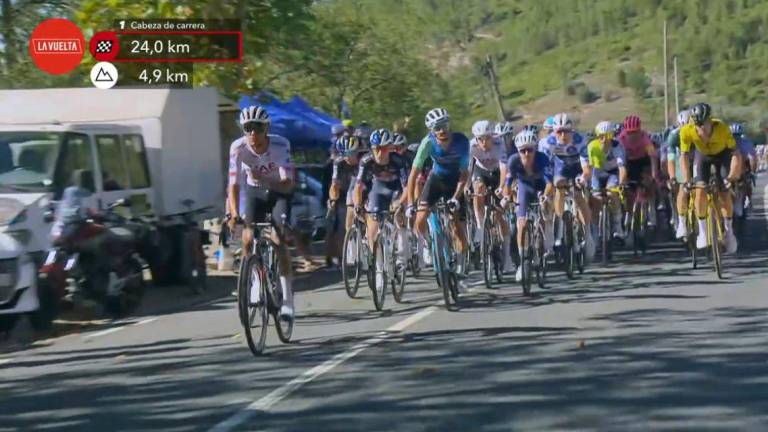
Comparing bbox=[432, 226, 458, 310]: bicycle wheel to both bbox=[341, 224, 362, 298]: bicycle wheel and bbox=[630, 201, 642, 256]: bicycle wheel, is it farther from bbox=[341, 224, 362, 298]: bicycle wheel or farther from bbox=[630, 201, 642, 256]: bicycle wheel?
bbox=[630, 201, 642, 256]: bicycle wheel

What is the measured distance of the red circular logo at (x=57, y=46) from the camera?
22188mm

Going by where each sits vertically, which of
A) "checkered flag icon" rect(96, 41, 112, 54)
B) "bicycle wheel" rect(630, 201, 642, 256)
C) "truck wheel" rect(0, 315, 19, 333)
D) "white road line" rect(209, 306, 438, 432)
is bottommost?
"white road line" rect(209, 306, 438, 432)

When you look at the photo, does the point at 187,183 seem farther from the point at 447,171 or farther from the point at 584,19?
the point at 584,19

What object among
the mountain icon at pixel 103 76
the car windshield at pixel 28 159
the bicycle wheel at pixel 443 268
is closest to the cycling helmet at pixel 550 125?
the bicycle wheel at pixel 443 268

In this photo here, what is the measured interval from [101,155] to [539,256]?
510cm

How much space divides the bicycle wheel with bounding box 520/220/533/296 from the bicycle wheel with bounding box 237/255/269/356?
436 centimetres

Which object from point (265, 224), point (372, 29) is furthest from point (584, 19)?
point (265, 224)

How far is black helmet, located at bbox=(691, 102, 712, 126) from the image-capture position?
15812mm

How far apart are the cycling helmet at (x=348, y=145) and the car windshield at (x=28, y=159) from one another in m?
5.17

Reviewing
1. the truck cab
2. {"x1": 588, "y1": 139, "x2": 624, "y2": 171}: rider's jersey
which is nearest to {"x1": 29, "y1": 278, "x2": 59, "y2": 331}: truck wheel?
the truck cab

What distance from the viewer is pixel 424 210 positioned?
14031 mm

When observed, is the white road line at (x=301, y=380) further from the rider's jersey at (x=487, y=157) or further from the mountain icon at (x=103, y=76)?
the mountain icon at (x=103, y=76)

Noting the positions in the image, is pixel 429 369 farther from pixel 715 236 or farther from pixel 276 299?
pixel 715 236

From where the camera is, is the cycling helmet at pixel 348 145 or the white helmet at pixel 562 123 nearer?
the white helmet at pixel 562 123
